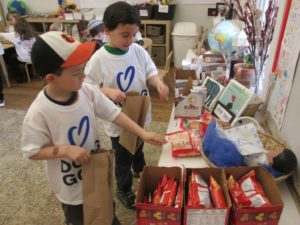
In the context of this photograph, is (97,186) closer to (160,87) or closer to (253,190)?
(253,190)

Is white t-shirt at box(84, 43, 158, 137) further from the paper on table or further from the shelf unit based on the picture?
the shelf unit

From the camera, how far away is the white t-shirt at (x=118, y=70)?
1.43 meters

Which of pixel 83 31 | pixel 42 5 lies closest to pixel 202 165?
pixel 83 31

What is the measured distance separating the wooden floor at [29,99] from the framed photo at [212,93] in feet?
4.45

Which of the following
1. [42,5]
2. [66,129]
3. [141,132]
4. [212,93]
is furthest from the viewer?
[42,5]

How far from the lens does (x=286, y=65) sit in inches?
50.9

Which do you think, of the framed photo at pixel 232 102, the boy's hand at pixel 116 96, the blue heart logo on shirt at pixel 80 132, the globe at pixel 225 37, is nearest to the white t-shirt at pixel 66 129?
the blue heart logo on shirt at pixel 80 132

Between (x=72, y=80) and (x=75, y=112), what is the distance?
14 centimetres

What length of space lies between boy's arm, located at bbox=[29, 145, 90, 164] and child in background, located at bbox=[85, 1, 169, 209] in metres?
0.41

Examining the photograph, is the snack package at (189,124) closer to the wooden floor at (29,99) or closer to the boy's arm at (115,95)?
the boy's arm at (115,95)

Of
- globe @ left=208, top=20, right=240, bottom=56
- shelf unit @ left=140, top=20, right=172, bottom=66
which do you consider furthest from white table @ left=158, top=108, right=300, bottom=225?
shelf unit @ left=140, top=20, right=172, bottom=66

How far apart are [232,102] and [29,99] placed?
296cm

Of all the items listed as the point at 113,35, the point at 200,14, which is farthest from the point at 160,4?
the point at 113,35

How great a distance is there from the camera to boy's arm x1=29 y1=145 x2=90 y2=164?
0.96 meters
